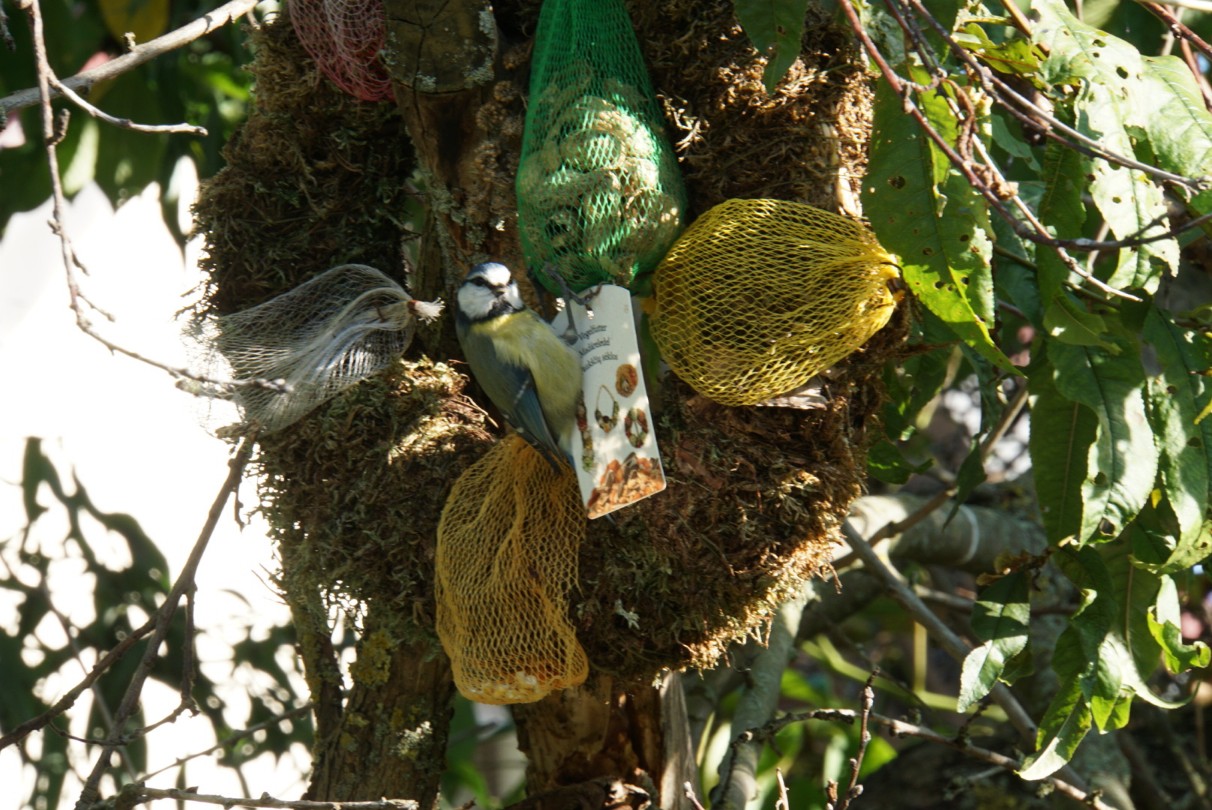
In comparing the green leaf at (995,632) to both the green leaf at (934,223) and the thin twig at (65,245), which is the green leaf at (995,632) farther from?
the thin twig at (65,245)

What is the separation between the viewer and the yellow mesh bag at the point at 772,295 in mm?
1835

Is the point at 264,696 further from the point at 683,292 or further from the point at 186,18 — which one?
the point at 683,292

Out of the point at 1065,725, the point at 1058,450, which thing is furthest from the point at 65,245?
the point at 1065,725

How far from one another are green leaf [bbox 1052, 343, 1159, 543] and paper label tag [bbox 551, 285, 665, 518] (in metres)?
0.60

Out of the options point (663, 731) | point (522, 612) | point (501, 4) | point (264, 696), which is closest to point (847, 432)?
point (522, 612)

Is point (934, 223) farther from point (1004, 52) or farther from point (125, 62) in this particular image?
point (125, 62)

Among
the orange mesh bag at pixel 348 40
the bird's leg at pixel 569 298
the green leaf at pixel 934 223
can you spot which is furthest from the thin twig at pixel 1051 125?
the orange mesh bag at pixel 348 40

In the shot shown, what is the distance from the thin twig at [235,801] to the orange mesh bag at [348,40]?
1.17 metres

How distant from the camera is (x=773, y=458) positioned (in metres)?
1.93

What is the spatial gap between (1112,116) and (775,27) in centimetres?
45

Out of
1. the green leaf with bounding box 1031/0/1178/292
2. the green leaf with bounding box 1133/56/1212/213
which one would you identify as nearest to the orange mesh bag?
A: the green leaf with bounding box 1031/0/1178/292

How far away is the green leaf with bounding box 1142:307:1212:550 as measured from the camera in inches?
74.1

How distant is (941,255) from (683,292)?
0.37 m

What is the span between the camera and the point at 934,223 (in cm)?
176
